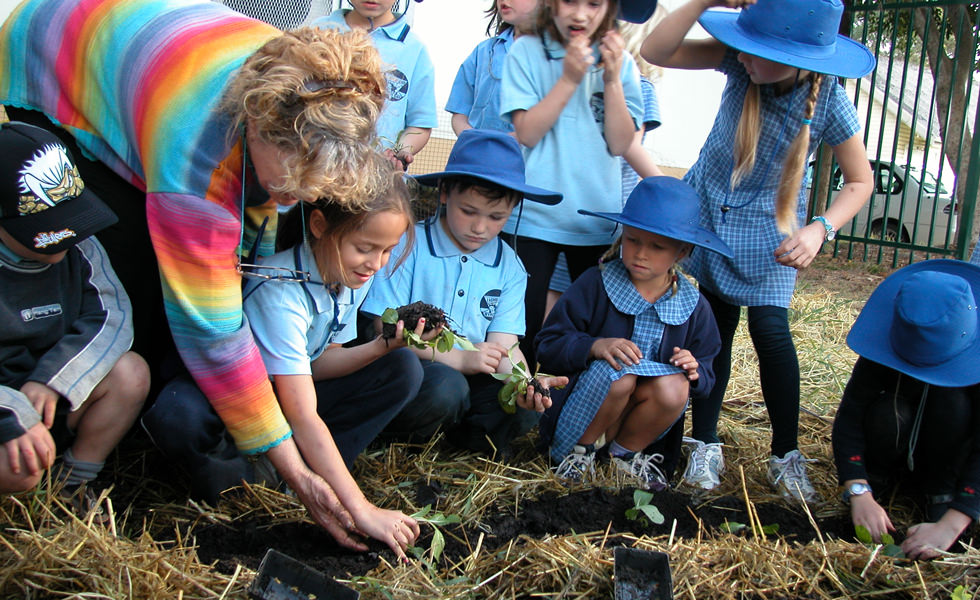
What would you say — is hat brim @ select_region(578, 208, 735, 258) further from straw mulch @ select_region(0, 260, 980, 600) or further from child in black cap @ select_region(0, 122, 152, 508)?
child in black cap @ select_region(0, 122, 152, 508)

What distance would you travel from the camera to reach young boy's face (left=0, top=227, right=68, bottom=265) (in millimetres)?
2113

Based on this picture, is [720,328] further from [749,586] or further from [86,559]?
[86,559]

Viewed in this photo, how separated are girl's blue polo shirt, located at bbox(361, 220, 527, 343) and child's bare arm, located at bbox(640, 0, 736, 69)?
97cm

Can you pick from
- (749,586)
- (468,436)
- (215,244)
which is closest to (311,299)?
(215,244)

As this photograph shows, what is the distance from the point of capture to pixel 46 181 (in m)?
2.07

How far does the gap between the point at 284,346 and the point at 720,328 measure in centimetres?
184

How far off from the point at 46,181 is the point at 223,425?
849 mm

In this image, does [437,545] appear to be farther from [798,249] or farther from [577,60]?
[577,60]

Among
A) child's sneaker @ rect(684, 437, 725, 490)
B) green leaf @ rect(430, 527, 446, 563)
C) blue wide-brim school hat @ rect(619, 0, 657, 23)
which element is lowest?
child's sneaker @ rect(684, 437, 725, 490)

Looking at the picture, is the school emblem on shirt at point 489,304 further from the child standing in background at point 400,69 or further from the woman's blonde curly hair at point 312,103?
the woman's blonde curly hair at point 312,103

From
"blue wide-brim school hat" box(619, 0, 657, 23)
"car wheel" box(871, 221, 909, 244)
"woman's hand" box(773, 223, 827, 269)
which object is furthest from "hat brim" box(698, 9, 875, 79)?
"car wheel" box(871, 221, 909, 244)

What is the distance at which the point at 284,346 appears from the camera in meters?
2.33

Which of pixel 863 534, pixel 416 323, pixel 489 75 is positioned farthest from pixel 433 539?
pixel 489 75

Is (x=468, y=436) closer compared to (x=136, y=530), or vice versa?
(x=136, y=530)
